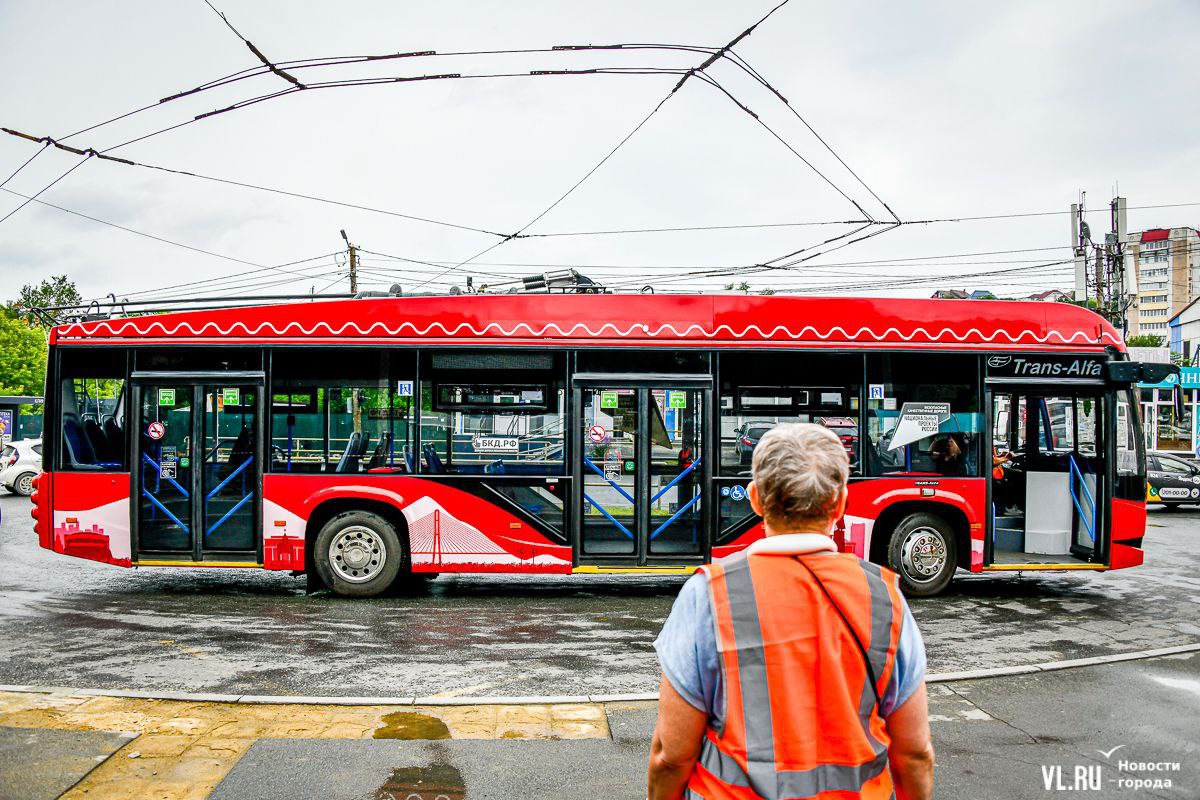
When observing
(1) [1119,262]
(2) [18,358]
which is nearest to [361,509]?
(1) [1119,262]

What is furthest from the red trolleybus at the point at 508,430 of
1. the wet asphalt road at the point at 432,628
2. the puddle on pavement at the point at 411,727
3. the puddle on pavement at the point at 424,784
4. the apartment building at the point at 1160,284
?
the apartment building at the point at 1160,284

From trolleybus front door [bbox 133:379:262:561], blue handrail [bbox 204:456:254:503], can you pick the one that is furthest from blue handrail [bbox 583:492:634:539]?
blue handrail [bbox 204:456:254:503]

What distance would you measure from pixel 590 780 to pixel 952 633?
485cm

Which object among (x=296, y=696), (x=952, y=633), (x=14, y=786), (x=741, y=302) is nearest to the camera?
(x=14, y=786)

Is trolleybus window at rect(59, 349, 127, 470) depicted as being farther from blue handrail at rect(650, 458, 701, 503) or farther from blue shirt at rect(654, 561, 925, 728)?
blue shirt at rect(654, 561, 925, 728)

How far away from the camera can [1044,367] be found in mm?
9914

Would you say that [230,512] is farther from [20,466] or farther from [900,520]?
[20,466]

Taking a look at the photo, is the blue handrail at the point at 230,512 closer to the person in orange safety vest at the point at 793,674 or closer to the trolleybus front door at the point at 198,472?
the trolleybus front door at the point at 198,472

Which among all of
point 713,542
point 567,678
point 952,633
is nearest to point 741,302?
point 713,542

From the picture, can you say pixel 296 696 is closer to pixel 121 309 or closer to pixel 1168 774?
pixel 1168 774

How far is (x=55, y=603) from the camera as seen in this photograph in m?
9.45

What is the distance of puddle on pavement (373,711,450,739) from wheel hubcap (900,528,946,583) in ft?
19.4

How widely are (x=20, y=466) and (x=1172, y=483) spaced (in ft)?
89.0

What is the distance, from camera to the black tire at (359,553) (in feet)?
31.2
